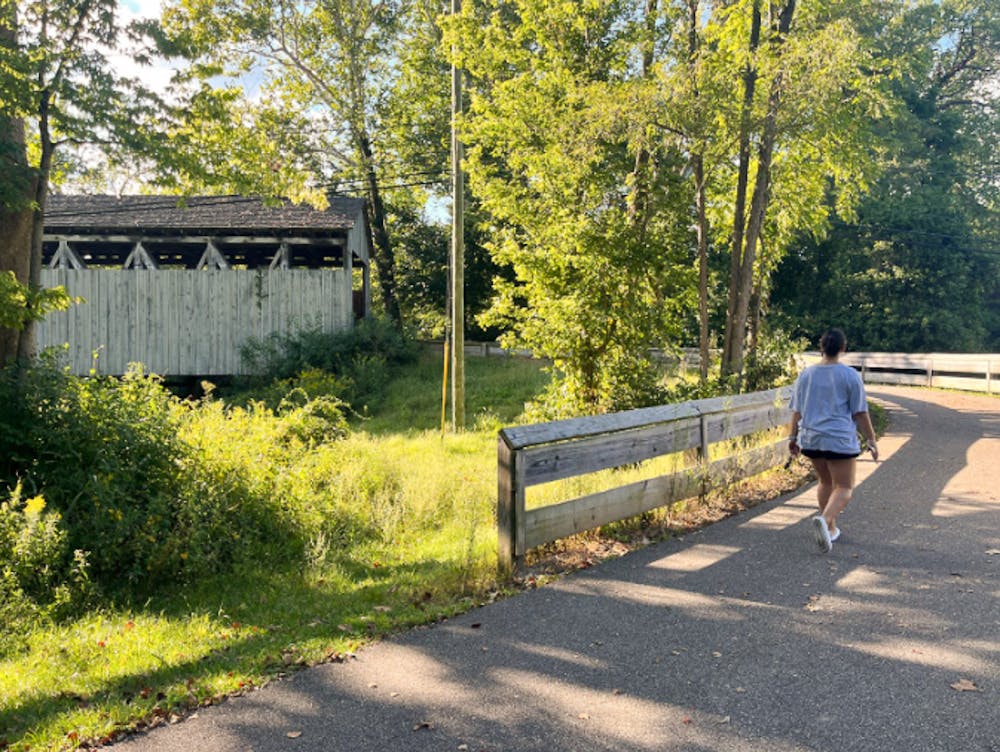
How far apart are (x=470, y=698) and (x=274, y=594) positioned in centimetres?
283

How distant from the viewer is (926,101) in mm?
41875

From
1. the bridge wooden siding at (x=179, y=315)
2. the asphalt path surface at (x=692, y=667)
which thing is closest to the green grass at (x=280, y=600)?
the asphalt path surface at (x=692, y=667)

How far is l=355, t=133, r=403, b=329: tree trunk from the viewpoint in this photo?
107ft

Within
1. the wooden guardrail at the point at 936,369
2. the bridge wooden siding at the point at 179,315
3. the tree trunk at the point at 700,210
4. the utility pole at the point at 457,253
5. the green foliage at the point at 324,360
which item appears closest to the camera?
the tree trunk at the point at 700,210

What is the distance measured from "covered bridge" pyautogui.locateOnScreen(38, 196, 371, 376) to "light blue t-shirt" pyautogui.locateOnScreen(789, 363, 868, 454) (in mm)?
18060

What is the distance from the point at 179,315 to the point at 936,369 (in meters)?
22.8

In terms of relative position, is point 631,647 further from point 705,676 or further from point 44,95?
point 44,95

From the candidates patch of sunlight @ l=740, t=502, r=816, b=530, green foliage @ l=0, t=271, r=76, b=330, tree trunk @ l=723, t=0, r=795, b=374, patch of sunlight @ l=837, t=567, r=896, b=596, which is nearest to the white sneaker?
patch of sunlight @ l=837, t=567, r=896, b=596

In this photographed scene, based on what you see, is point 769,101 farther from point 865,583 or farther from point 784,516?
point 865,583

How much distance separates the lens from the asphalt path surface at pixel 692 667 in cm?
335

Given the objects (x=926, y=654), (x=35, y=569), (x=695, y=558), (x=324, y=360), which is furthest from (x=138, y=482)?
(x=324, y=360)

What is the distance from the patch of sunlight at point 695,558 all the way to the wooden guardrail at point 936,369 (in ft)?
45.1

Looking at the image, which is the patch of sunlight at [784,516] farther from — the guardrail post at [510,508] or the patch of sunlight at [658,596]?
the guardrail post at [510,508]

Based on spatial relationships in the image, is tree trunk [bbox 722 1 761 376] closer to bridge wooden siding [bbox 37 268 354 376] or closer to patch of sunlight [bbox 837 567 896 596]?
patch of sunlight [bbox 837 567 896 596]
